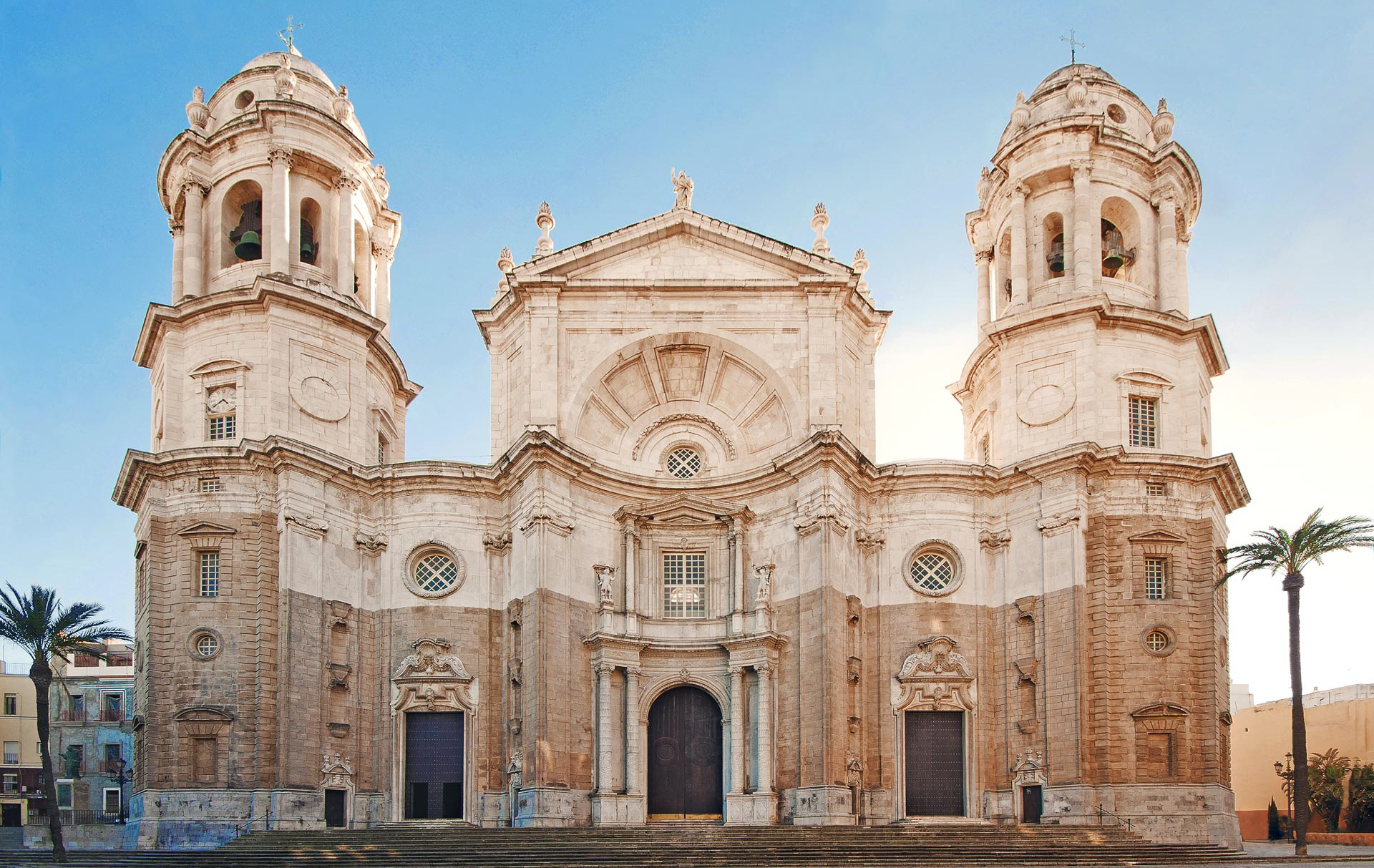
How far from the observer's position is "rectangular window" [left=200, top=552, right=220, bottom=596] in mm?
34625

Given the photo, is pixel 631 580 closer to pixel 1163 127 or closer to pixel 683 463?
pixel 683 463

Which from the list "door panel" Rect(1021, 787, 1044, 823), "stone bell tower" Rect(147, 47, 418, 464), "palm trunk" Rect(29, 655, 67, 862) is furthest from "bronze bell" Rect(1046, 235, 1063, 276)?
"palm trunk" Rect(29, 655, 67, 862)

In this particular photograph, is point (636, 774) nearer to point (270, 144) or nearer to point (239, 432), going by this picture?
point (239, 432)

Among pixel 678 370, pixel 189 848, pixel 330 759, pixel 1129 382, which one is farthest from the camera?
pixel 678 370

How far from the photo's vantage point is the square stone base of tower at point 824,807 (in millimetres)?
33406

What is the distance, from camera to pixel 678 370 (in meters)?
39.9

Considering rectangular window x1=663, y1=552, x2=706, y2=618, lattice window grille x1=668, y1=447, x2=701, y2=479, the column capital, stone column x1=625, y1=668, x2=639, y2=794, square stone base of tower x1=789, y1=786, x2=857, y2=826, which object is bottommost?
square stone base of tower x1=789, y1=786, x2=857, y2=826

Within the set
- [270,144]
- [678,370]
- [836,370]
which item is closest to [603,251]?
[678,370]

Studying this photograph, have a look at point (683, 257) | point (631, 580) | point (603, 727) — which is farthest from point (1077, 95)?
point (603, 727)

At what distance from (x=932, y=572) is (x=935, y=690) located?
11.2ft

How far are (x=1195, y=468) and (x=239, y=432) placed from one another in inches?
1046

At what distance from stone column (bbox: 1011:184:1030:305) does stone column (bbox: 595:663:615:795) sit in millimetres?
16521

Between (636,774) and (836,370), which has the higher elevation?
(836,370)

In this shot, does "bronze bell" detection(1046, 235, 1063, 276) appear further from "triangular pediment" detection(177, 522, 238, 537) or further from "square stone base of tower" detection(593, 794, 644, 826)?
"triangular pediment" detection(177, 522, 238, 537)
